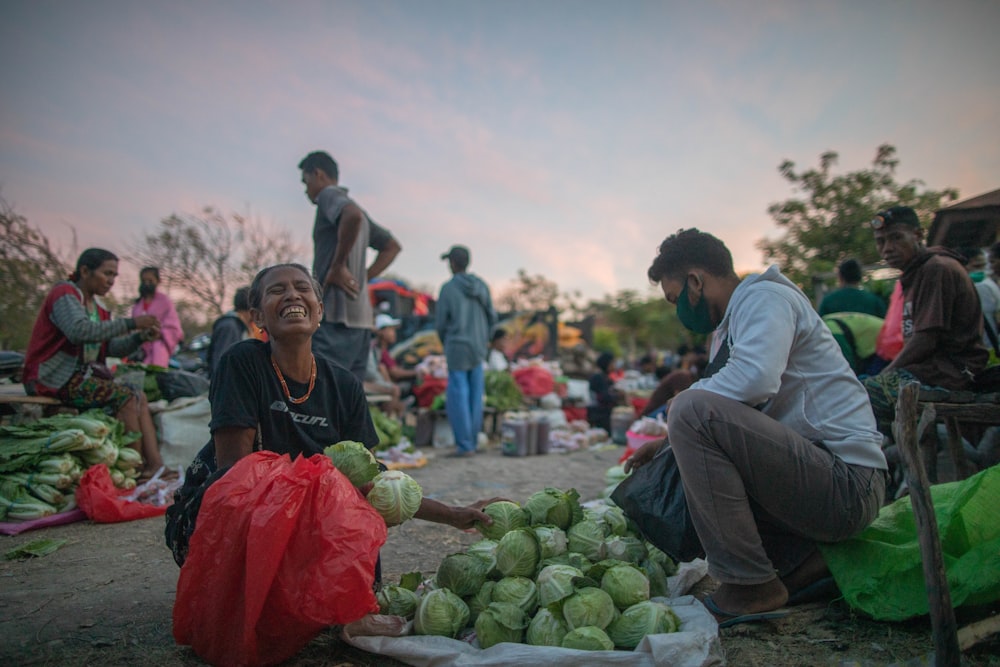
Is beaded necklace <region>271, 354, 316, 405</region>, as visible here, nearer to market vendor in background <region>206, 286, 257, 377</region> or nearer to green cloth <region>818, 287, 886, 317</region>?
market vendor in background <region>206, 286, 257, 377</region>

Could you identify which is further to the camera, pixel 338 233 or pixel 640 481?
pixel 338 233

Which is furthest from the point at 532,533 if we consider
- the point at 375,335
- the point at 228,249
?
the point at 228,249

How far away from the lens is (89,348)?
4.31 m

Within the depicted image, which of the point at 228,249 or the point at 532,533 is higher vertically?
the point at 228,249

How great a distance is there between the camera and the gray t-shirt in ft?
13.5

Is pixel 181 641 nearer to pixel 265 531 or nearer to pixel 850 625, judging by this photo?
pixel 265 531

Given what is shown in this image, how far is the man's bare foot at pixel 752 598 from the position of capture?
6.71 feet

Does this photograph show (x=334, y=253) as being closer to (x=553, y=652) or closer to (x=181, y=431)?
(x=181, y=431)

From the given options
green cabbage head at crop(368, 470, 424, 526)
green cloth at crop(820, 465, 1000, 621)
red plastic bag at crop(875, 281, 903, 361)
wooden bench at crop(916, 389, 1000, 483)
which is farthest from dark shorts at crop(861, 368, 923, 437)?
green cabbage head at crop(368, 470, 424, 526)

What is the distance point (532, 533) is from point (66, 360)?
4027mm

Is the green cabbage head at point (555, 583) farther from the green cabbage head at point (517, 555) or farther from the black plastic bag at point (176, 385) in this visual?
the black plastic bag at point (176, 385)

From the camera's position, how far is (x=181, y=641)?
67.6 inches

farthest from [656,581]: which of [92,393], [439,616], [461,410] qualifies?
[461,410]

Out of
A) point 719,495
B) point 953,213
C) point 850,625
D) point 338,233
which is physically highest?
point 953,213
